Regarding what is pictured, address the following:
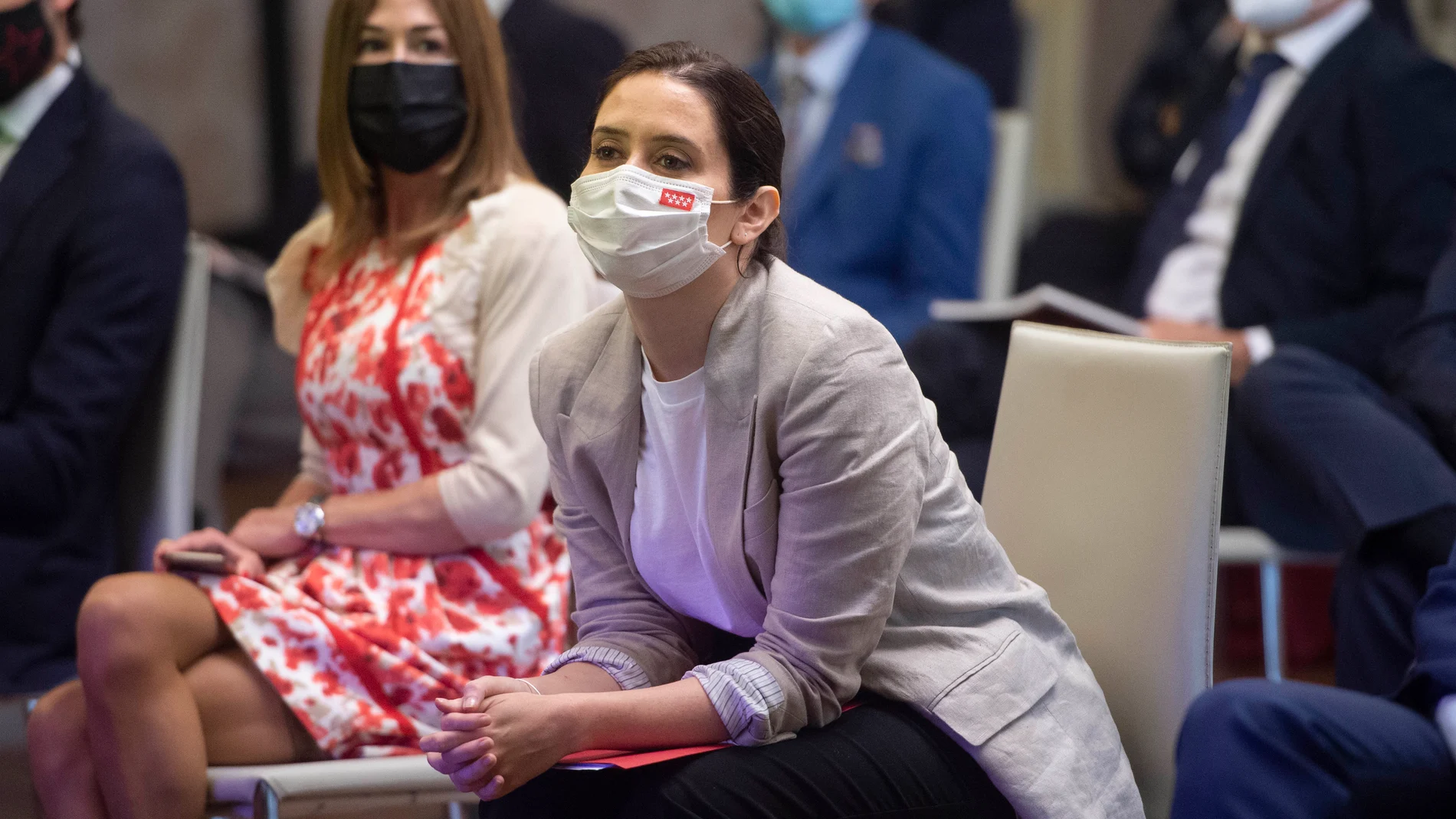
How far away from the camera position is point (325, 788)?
1.60 metres

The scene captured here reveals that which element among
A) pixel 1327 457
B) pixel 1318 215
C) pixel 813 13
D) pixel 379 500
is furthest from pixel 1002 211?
pixel 379 500

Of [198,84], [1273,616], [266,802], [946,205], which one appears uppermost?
[946,205]

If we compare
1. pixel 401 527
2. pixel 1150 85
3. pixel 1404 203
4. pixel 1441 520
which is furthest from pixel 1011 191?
pixel 401 527

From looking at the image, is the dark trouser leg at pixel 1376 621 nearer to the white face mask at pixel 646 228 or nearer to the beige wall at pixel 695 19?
the white face mask at pixel 646 228

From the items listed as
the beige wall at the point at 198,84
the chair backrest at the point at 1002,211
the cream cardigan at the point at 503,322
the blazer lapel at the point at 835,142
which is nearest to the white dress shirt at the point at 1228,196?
the chair backrest at the point at 1002,211

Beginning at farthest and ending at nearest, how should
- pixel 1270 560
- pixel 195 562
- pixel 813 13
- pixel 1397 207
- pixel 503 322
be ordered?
pixel 813 13
pixel 1397 207
pixel 1270 560
pixel 503 322
pixel 195 562

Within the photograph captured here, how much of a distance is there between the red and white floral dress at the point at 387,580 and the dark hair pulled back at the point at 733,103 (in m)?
0.49

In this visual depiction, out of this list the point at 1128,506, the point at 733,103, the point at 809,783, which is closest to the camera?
the point at 809,783

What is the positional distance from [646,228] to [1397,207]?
5.94 feet

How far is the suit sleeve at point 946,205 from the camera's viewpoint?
122 inches

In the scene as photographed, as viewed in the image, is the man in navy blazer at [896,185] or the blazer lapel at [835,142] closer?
the man in navy blazer at [896,185]

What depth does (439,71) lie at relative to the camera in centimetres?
192

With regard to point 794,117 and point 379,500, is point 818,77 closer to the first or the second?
point 794,117

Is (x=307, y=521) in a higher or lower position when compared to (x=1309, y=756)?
lower
